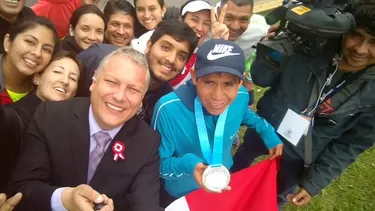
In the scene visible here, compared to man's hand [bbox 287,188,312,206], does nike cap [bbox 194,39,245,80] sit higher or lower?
higher

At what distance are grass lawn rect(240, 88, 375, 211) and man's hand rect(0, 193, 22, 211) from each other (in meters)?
2.96

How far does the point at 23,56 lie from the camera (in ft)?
8.22

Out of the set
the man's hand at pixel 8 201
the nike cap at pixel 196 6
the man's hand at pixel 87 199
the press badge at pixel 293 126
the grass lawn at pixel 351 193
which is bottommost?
the grass lawn at pixel 351 193

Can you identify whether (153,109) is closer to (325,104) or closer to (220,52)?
(220,52)

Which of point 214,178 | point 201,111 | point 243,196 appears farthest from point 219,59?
point 243,196

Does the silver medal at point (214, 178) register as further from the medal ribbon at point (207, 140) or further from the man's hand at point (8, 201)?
the man's hand at point (8, 201)

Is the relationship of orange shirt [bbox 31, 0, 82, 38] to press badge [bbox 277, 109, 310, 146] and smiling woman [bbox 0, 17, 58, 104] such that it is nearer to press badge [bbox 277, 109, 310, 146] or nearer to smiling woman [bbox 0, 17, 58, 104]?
smiling woman [bbox 0, 17, 58, 104]

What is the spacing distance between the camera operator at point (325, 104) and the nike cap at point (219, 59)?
0.46 meters

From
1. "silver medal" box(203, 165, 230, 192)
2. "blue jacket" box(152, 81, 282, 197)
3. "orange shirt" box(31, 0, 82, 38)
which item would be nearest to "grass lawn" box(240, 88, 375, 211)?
"blue jacket" box(152, 81, 282, 197)

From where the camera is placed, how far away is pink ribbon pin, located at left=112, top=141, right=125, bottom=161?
191 centimetres

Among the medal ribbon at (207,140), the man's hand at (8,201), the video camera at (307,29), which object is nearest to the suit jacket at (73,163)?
the man's hand at (8,201)

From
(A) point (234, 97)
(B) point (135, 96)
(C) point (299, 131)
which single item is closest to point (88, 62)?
(B) point (135, 96)

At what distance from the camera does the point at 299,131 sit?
2.68 metres

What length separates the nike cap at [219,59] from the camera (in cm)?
220
